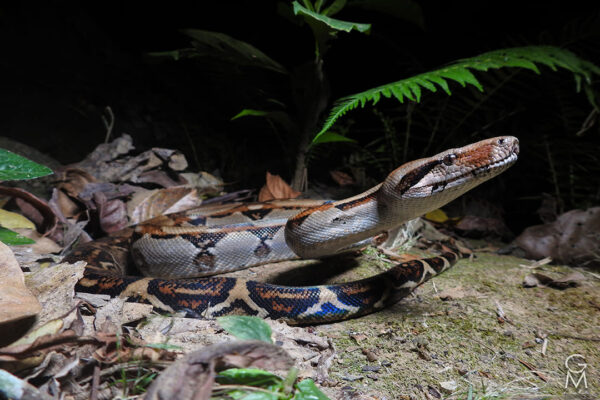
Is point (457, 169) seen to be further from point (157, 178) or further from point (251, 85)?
point (251, 85)

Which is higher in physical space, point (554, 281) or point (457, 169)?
point (457, 169)

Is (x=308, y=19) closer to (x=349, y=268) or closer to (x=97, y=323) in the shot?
(x=349, y=268)

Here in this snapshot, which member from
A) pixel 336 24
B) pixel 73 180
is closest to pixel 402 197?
pixel 336 24

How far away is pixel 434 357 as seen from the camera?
8.56 ft

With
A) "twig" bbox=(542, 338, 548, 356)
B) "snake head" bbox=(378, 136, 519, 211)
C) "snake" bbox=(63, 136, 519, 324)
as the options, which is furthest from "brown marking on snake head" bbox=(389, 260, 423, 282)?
"twig" bbox=(542, 338, 548, 356)

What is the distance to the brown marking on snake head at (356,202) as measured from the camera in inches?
137

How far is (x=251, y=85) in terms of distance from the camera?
20.9ft

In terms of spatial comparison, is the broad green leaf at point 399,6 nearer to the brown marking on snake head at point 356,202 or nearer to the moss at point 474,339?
the brown marking on snake head at point 356,202

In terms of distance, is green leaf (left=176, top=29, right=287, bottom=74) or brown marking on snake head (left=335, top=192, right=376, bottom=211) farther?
green leaf (left=176, top=29, right=287, bottom=74)

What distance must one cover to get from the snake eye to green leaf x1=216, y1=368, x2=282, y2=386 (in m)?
2.08

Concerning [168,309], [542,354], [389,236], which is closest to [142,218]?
[168,309]

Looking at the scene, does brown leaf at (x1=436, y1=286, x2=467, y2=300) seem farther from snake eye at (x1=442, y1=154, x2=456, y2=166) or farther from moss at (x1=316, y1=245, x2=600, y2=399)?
snake eye at (x1=442, y1=154, x2=456, y2=166)

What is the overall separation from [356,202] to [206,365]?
2.04 meters

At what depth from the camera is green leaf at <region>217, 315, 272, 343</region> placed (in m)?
1.95
